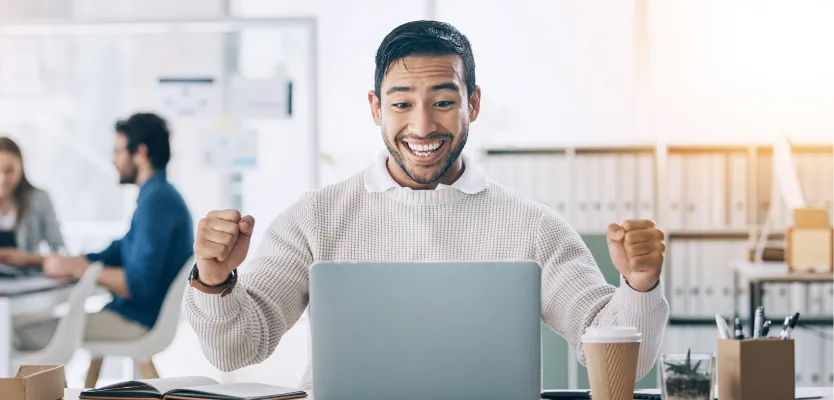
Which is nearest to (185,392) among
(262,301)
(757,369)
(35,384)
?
(35,384)

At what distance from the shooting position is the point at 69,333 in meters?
3.49

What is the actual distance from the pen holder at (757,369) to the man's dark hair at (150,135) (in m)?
2.89

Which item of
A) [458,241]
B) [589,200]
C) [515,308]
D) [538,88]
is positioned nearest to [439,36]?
[458,241]

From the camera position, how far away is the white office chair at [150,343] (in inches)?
145

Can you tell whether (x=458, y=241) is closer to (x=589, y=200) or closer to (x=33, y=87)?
(x=589, y=200)

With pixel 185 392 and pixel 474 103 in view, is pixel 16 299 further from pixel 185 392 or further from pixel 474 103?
pixel 185 392

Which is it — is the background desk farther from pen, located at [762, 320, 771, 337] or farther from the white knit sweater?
pen, located at [762, 320, 771, 337]

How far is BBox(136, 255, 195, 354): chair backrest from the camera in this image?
12.1ft

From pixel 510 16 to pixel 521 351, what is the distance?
3.49 m

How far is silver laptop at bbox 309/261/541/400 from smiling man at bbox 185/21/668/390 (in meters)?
0.52

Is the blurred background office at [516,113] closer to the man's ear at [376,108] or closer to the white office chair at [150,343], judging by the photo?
the white office chair at [150,343]

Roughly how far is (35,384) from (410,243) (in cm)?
76

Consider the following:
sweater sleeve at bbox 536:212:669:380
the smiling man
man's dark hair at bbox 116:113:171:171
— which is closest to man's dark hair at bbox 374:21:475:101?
the smiling man

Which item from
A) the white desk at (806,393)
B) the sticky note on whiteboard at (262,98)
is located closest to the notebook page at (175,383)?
the white desk at (806,393)
